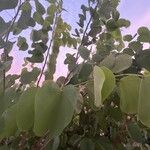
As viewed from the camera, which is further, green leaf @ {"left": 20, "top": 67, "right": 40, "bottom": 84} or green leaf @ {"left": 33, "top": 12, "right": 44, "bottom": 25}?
green leaf @ {"left": 33, "top": 12, "right": 44, "bottom": 25}

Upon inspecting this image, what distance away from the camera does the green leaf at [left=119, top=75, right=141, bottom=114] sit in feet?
1.88

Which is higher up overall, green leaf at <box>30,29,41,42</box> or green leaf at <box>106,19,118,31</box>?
green leaf at <box>106,19,118,31</box>

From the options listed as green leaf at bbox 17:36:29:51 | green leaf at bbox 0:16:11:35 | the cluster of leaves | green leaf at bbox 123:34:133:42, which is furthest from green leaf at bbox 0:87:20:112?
green leaf at bbox 123:34:133:42

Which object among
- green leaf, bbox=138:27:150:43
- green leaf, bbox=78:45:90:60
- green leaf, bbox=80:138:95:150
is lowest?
green leaf, bbox=80:138:95:150

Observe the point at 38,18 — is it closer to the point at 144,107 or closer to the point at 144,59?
the point at 144,59

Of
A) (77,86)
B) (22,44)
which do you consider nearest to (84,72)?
(77,86)

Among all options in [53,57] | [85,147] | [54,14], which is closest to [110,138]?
[85,147]

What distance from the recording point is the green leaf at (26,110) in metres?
0.58

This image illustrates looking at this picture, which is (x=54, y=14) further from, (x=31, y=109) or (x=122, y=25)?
(x=31, y=109)

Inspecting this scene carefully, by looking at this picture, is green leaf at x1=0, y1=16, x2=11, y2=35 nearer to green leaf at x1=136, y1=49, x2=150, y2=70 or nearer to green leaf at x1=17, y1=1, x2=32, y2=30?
green leaf at x1=17, y1=1, x2=32, y2=30

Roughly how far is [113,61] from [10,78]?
0.26 meters

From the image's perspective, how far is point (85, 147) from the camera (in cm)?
73

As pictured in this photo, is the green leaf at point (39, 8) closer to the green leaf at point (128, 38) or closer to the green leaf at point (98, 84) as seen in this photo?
the green leaf at point (128, 38)

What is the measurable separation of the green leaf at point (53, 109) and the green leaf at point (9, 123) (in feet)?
0.27
